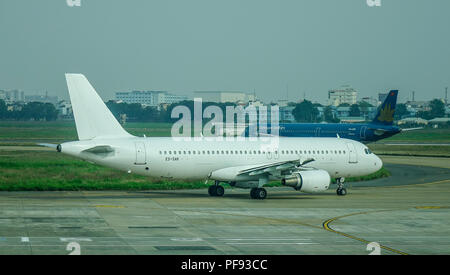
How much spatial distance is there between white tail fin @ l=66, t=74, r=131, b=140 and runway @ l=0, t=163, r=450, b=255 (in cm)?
383

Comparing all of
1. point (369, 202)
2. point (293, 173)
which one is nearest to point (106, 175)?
point (293, 173)

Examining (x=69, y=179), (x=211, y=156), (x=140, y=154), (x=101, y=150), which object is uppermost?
(x=101, y=150)

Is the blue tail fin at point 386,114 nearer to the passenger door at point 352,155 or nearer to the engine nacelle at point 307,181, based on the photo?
the passenger door at point 352,155

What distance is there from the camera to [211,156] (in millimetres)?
40000

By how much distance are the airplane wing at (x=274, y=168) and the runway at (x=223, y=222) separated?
1.65m

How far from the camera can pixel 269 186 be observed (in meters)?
48.2

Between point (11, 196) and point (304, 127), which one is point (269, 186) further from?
point (304, 127)

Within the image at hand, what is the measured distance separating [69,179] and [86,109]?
1192cm

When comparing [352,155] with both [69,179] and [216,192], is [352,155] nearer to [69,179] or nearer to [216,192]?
[216,192]

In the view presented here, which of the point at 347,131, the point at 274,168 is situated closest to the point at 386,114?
the point at 347,131

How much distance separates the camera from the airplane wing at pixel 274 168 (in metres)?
39.0

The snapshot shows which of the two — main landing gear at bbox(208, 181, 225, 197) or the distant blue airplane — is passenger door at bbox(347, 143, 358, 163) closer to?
main landing gear at bbox(208, 181, 225, 197)

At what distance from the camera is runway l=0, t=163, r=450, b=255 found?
2434 cm

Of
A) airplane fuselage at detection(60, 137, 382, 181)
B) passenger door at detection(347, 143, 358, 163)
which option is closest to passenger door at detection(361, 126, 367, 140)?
airplane fuselage at detection(60, 137, 382, 181)
